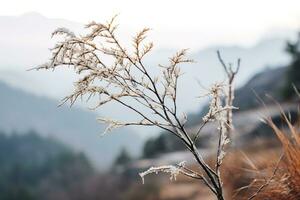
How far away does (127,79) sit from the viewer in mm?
2205

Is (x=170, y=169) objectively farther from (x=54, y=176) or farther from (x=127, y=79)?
(x=54, y=176)

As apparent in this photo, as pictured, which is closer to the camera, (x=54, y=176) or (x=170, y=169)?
(x=170, y=169)

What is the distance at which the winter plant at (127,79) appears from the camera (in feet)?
7.06

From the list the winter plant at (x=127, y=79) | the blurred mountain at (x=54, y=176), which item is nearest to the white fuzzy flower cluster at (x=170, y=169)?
the winter plant at (x=127, y=79)

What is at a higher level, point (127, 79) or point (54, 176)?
point (54, 176)

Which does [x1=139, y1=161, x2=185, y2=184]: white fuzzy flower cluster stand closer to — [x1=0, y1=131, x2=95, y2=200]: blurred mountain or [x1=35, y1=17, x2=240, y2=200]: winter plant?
[x1=35, y1=17, x2=240, y2=200]: winter plant

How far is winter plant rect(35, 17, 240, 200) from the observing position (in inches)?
84.7

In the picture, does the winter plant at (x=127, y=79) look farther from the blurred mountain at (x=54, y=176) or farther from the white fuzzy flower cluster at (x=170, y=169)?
the blurred mountain at (x=54, y=176)

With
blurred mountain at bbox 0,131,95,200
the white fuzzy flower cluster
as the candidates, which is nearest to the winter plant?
the white fuzzy flower cluster

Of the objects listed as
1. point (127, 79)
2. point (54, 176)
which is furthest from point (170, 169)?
point (54, 176)

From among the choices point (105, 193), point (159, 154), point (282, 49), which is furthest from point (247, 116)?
point (105, 193)

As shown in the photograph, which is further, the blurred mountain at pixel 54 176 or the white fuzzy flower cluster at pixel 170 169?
the blurred mountain at pixel 54 176

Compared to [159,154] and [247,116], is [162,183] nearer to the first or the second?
[247,116]

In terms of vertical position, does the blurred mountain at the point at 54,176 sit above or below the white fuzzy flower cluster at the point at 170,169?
above
